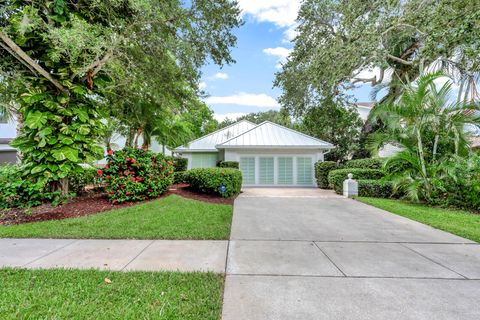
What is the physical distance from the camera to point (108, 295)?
2779 mm

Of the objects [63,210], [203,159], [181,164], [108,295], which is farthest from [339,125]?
[108,295]

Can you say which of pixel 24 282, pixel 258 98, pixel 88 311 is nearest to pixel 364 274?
pixel 88 311

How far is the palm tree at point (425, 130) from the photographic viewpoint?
845 cm

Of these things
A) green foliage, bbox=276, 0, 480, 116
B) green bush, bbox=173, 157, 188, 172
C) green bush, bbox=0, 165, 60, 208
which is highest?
green foliage, bbox=276, 0, 480, 116

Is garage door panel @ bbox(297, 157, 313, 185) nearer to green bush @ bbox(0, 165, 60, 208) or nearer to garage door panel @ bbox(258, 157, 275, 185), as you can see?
garage door panel @ bbox(258, 157, 275, 185)

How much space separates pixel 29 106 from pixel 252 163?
11363 mm

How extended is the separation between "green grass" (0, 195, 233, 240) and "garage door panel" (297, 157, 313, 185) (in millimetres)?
9267

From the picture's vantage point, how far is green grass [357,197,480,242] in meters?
5.66

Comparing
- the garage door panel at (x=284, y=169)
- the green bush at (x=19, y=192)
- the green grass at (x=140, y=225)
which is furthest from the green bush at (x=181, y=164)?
the green bush at (x=19, y=192)

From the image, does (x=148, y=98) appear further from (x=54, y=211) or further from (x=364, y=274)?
(x=364, y=274)

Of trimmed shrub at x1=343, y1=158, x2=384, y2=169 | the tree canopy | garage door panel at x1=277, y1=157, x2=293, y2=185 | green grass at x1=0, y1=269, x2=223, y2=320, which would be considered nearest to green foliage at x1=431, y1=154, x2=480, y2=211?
trimmed shrub at x1=343, y1=158, x2=384, y2=169

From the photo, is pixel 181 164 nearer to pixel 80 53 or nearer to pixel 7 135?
pixel 80 53

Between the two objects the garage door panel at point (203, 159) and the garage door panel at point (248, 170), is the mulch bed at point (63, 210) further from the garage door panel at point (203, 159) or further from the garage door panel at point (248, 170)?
the garage door panel at point (203, 159)

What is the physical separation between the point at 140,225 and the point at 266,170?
10.9 meters
